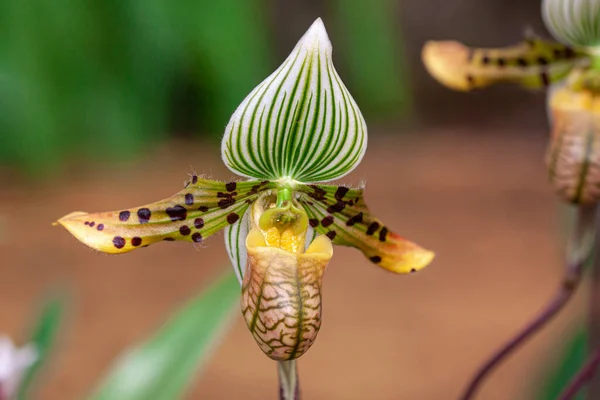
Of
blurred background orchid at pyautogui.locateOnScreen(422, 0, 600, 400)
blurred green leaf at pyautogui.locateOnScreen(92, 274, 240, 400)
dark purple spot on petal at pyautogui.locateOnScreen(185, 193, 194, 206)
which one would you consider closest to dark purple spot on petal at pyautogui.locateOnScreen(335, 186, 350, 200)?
dark purple spot on petal at pyautogui.locateOnScreen(185, 193, 194, 206)

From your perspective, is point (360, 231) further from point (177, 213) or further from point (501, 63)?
point (501, 63)

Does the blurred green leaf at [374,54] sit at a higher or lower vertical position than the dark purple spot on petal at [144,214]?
higher

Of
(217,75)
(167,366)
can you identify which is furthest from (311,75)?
(217,75)

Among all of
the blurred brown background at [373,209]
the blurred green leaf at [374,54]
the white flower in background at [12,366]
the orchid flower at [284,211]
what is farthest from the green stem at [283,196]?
the blurred green leaf at [374,54]

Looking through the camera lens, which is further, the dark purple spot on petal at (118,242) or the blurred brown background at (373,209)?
the blurred brown background at (373,209)

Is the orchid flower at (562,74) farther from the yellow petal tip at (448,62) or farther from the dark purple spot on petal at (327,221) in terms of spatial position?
the dark purple spot on petal at (327,221)

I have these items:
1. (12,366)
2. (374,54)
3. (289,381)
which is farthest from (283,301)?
(374,54)
